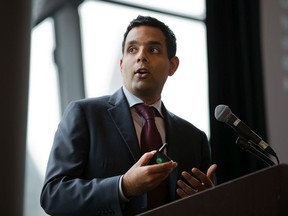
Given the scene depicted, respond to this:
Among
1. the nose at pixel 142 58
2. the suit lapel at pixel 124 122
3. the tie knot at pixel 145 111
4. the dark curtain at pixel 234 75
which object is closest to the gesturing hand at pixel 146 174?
the suit lapel at pixel 124 122

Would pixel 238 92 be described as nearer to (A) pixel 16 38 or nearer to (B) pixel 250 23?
(B) pixel 250 23

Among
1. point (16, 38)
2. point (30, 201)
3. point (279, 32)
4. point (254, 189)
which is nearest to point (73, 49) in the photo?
point (16, 38)

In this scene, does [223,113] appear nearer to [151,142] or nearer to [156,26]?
[151,142]

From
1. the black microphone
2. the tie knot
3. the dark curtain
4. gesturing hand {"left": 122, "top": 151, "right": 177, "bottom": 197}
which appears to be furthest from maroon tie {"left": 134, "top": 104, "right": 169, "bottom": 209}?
the dark curtain

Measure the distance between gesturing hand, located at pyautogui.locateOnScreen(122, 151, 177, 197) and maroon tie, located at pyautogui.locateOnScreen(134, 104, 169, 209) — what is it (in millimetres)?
335

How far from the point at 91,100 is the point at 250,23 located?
2.06m

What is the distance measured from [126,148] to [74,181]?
24 cm

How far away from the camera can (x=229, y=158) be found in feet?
11.6

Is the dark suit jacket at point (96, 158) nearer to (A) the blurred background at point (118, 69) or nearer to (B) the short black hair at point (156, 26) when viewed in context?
(B) the short black hair at point (156, 26)

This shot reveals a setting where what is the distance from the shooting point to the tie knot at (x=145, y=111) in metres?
2.01

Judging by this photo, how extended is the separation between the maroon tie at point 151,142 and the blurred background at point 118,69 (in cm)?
99

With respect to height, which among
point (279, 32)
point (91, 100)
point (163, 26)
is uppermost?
point (279, 32)

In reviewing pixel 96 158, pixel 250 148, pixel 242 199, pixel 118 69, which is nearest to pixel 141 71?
pixel 96 158

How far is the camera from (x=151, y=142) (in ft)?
6.41
